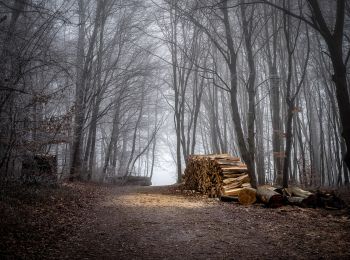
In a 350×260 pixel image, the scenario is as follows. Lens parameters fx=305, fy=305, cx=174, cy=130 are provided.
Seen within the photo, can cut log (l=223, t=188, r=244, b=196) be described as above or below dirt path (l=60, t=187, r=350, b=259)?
above

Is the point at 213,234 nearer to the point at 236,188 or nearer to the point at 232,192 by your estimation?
the point at 232,192

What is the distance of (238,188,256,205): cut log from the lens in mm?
9266

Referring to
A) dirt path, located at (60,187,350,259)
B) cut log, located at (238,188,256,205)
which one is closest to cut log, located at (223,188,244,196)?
cut log, located at (238,188,256,205)

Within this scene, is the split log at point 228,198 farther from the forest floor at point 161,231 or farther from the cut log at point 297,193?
the cut log at point 297,193

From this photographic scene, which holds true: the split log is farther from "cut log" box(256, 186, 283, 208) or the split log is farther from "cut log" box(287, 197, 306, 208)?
"cut log" box(287, 197, 306, 208)

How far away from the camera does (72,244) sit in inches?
205

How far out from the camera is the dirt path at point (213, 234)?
15.9 feet

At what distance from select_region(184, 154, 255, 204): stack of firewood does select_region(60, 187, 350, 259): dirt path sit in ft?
6.82

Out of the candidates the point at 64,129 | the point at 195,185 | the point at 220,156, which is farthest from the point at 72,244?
the point at 195,185

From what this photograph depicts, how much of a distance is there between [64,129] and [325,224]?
8241 mm

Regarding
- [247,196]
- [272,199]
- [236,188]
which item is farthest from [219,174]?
[272,199]

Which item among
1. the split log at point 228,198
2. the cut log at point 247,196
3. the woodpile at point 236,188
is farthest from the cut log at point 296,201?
the split log at point 228,198

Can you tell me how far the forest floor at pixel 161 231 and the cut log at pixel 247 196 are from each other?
52 cm

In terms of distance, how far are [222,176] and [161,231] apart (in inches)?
199
